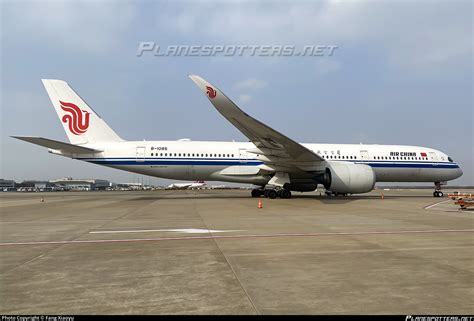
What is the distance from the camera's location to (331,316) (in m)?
2.86

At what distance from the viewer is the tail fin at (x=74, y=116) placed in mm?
21078

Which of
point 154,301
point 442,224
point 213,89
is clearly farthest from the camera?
point 213,89

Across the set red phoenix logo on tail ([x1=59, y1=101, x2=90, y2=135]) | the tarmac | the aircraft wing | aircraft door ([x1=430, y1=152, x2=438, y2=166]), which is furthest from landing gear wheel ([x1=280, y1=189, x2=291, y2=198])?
red phoenix logo on tail ([x1=59, y1=101, x2=90, y2=135])

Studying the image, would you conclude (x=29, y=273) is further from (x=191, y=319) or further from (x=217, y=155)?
(x=217, y=155)

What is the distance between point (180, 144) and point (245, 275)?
1774 cm

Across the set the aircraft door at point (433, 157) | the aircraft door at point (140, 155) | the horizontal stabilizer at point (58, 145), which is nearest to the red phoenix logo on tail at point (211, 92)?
the aircraft door at point (140, 155)

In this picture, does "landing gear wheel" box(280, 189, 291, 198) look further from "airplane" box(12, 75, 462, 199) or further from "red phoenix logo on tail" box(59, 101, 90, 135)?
"red phoenix logo on tail" box(59, 101, 90, 135)

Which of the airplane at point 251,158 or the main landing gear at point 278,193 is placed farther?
the main landing gear at point 278,193

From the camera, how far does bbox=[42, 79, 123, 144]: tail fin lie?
21.1 metres

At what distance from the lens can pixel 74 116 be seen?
2125 cm

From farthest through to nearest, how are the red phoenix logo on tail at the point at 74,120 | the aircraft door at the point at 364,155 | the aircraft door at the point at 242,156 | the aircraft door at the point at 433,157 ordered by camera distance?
the aircraft door at the point at 433,157 → the aircraft door at the point at 364,155 → the red phoenix logo on tail at the point at 74,120 → the aircraft door at the point at 242,156

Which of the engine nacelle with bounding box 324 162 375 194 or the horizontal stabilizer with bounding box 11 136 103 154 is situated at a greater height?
the horizontal stabilizer with bounding box 11 136 103 154

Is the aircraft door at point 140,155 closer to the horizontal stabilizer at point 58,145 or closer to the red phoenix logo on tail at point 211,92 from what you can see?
the horizontal stabilizer at point 58,145

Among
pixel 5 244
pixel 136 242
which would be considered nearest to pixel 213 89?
pixel 136 242
